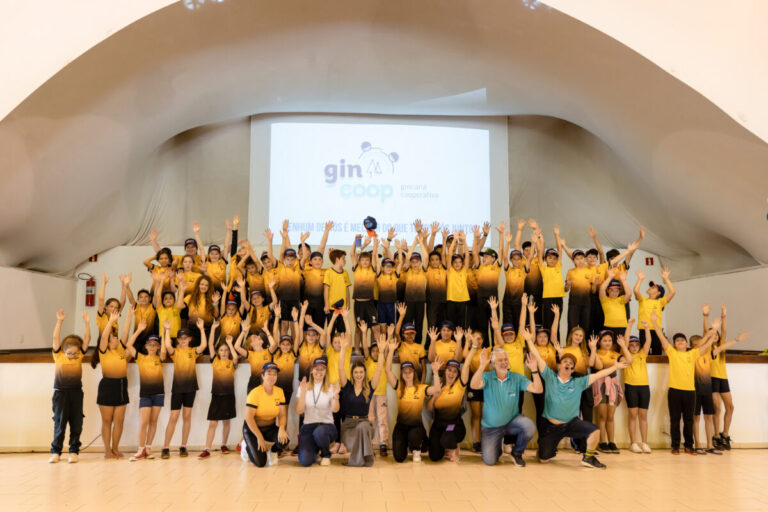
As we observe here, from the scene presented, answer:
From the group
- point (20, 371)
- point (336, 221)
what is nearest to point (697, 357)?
point (336, 221)

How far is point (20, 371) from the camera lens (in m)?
7.70

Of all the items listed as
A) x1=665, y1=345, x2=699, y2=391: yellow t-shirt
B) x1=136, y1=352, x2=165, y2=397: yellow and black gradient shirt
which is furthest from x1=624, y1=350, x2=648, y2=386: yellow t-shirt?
x1=136, y1=352, x2=165, y2=397: yellow and black gradient shirt

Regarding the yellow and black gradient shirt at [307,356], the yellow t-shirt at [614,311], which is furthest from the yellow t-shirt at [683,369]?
the yellow and black gradient shirt at [307,356]

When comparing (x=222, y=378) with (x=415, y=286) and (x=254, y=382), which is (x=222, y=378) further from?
(x=415, y=286)

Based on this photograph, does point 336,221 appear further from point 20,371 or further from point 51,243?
point 20,371

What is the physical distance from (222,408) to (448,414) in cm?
286

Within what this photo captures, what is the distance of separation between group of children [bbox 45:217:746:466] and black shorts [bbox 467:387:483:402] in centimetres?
2

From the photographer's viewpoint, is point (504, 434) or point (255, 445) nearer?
point (255, 445)

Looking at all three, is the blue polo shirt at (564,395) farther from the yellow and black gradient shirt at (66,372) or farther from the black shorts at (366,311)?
the yellow and black gradient shirt at (66,372)

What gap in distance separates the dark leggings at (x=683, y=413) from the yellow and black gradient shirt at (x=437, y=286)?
3.30 metres

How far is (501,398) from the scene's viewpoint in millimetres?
6828

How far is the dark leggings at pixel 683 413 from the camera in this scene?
24.9ft

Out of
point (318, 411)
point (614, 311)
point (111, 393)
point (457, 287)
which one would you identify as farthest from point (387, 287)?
point (111, 393)

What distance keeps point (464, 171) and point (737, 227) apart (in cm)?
483
